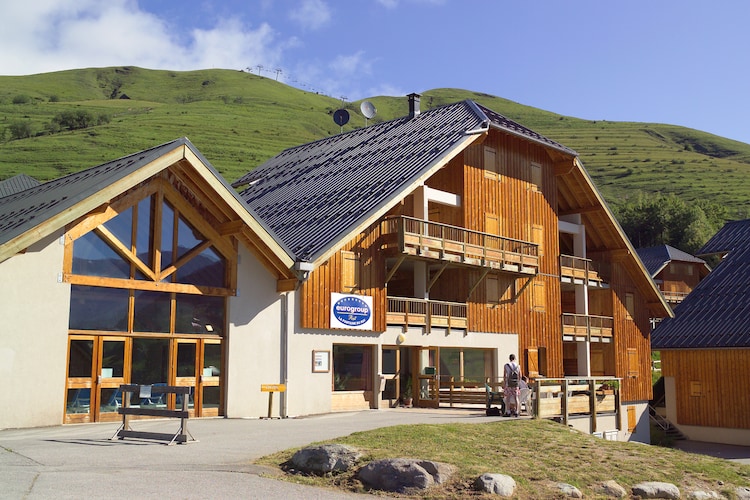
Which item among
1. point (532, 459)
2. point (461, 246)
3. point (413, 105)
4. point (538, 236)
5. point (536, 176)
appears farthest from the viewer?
point (413, 105)

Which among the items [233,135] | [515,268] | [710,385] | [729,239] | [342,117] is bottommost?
[710,385]

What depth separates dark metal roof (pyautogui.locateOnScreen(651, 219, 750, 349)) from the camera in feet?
114

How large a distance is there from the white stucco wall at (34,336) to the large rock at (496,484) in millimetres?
10730

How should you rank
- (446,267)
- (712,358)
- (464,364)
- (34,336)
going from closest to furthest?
(34,336) < (446,267) < (464,364) < (712,358)

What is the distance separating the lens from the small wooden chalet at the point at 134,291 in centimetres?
1786

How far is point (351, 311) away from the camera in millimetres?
24703

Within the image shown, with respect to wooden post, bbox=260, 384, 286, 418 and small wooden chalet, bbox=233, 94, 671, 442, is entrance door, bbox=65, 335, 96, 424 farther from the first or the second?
small wooden chalet, bbox=233, 94, 671, 442

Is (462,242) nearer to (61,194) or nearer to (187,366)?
(187,366)

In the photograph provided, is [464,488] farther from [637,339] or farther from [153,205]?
[637,339]

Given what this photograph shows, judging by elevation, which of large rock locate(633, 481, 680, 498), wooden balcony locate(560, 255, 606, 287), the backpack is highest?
wooden balcony locate(560, 255, 606, 287)

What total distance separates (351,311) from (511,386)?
Result: 576cm

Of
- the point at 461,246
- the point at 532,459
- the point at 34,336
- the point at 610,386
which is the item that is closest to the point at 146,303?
the point at 34,336

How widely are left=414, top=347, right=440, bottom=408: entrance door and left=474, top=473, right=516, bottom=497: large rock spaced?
15576 millimetres

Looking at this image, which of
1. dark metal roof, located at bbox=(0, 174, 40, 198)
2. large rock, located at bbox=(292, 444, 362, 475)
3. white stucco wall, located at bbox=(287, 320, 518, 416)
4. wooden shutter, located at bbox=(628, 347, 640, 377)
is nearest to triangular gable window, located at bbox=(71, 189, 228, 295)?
white stucco wall, located at bbox=(287, 320, 518, 416)
